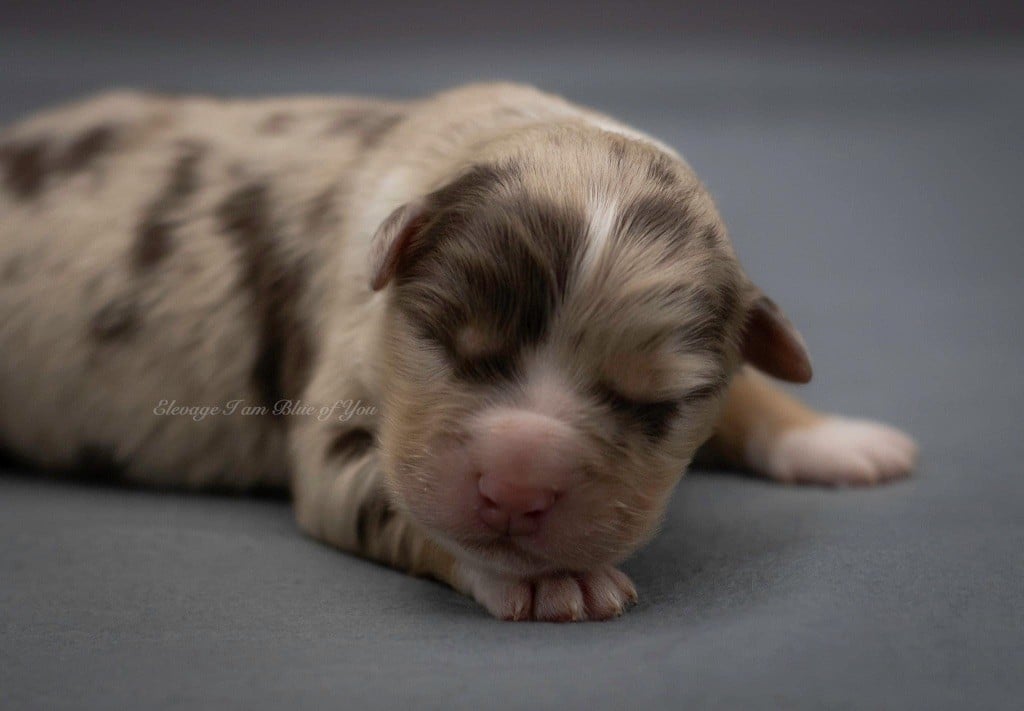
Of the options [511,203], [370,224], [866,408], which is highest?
[511,203]

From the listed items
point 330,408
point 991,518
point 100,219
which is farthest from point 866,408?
point 100,219

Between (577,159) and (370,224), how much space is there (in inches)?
26.0

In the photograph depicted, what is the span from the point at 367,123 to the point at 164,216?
0.61 meters

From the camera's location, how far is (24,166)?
3471mm

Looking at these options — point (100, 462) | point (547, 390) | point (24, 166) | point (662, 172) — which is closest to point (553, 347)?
point (547, 390)

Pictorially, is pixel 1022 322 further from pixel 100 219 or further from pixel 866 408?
pixel 100 219

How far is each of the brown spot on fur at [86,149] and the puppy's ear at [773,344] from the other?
1.99 meters

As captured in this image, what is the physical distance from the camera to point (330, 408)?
2748 mm

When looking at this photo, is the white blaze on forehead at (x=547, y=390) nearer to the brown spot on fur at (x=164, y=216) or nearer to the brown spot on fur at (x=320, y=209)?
the brown spot on fur at (x=320, y=209)

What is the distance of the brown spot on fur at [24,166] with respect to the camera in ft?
11.2

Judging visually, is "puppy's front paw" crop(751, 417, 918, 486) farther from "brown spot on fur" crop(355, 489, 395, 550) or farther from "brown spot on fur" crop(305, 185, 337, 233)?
"brown spot on fur" crop(305, 185, 337, 233)

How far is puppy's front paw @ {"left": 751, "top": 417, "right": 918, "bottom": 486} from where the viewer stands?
3.25 m

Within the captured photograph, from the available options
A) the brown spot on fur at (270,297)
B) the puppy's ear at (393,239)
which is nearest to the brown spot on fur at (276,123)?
the brown spot on fur at (270,297)

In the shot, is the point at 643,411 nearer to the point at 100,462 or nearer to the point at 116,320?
the point at 116,320
